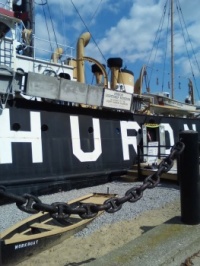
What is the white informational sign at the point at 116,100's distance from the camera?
1216cm

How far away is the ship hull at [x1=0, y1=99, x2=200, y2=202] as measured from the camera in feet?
31.8

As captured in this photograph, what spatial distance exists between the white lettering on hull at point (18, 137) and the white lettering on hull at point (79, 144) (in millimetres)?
1398

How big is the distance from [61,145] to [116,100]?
2.94 m

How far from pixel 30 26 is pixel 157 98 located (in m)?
9.19

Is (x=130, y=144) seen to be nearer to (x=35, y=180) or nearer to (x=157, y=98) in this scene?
(x=35, y=180)

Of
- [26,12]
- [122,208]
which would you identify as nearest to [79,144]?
[122,208]

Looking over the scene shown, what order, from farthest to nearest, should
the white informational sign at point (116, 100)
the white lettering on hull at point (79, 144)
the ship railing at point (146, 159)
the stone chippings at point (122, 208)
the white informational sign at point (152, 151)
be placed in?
the white informational sign at point (152, 151) < the ship railing at point (146, 159) < the white informational sign at point (116, 100) < the white lettering on hull at point (79, 144) < the stone chippings at point (122, 208)

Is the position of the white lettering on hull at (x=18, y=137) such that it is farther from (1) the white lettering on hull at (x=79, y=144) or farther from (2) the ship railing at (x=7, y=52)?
(2) the ship railing at (x=7, y=52)

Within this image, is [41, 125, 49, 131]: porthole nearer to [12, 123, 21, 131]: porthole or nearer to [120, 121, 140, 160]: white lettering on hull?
[12, 123, 21, 131]: porthole

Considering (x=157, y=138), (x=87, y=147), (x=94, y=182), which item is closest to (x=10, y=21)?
(x=87, y=147)

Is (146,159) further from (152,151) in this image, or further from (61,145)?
(61,145)

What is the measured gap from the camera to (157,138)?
49.3ft

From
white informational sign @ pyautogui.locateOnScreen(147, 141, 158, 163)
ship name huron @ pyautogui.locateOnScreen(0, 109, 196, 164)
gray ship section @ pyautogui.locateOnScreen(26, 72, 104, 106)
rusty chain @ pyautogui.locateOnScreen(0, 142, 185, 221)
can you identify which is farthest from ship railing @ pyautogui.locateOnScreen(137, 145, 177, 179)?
rusty chain @ pyautogui.locateOnScreen(0, 142, 185, 221)

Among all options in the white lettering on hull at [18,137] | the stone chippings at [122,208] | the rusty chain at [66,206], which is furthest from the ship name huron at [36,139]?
the rusty chain at [66,206]
